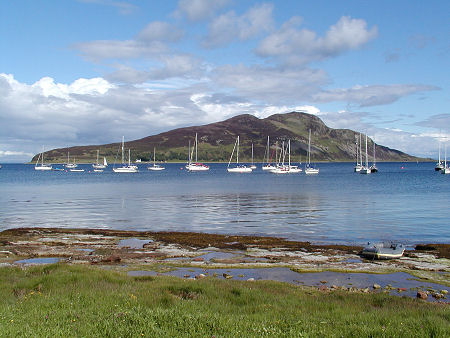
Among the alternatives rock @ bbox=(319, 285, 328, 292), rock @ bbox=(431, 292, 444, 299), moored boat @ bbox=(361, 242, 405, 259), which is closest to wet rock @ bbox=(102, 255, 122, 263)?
rock @ bbox=(319, 285, 328, 292)

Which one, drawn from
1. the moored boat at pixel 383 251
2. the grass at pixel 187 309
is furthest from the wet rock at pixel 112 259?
the moored boat at pixel 383 251

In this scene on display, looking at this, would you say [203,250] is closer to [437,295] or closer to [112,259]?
[112,259]

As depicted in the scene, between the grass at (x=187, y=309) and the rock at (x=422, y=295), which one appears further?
the rock at (x=422, y=295)

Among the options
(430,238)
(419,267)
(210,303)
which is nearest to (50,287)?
(210,303)

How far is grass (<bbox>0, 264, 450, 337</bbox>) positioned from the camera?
9.05 metres

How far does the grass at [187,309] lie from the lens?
9047 millimetres

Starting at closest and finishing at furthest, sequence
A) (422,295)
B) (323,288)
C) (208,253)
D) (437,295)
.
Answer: (422,295), (437,295), (323,288), (208,253)

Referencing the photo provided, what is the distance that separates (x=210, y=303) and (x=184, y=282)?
353 centimetres

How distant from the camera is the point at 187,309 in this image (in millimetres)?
11484

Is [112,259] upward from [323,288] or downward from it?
downward

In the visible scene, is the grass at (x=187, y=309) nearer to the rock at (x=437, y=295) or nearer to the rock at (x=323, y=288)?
A: the rock at (x=323, y=288)

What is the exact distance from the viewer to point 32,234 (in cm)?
3322

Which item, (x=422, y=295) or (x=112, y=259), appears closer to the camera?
(x=422, y=295)

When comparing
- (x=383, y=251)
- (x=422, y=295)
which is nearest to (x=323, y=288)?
A: (x=422, y=295)
